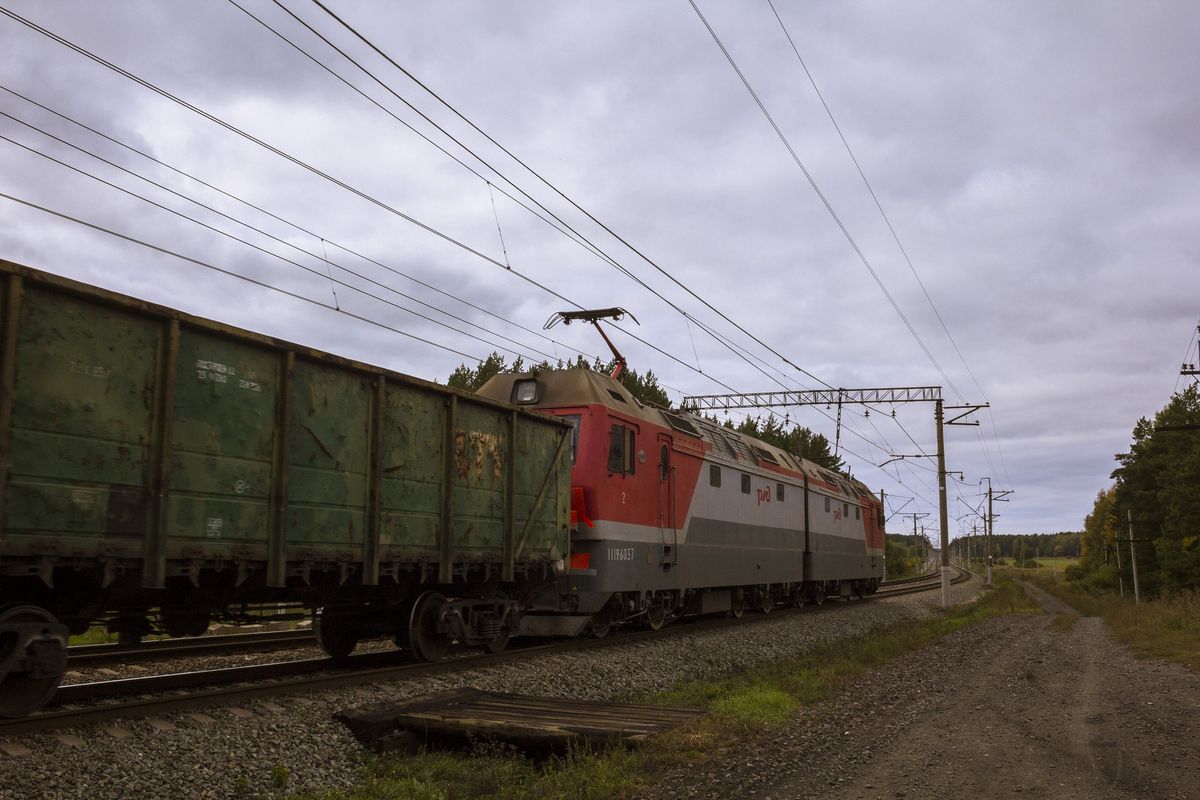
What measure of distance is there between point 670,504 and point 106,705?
989 centimetres

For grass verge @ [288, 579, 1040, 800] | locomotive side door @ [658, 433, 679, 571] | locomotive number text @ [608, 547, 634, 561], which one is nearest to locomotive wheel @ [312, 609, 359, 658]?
grass verge @ [288, 579, 1040, 800]

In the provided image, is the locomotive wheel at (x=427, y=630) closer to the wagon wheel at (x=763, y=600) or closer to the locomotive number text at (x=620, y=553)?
the locomotive number text at (x=620, y=553)

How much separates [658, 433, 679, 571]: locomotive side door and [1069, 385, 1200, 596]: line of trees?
109ft

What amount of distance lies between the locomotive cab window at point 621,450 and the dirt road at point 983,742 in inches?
190

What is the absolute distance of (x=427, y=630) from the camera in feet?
35.3

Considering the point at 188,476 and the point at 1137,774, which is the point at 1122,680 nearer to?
the point at 1137,774

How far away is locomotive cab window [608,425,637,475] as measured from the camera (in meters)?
13.8

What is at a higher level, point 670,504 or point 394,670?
point 670,504

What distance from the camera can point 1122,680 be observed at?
481 inches

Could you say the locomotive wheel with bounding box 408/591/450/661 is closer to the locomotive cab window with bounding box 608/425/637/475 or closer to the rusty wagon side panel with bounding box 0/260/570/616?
the rusty wagon side panel with bounding box 0/260/570/616

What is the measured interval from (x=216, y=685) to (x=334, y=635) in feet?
6.76

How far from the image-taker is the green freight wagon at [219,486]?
6.12m

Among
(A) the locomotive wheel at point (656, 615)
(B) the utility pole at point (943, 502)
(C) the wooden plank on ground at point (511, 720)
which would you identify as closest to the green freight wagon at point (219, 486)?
(C) the wooden plank on ground at point (511, 720)

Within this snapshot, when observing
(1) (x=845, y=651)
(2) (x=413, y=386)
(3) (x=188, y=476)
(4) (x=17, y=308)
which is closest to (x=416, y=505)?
(2) (x=413, y=386)
